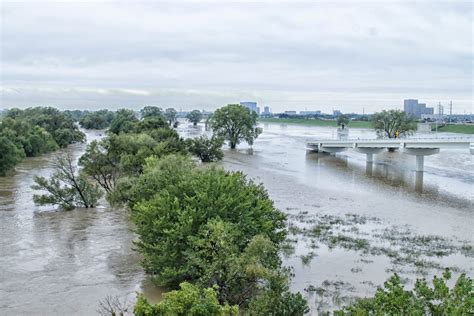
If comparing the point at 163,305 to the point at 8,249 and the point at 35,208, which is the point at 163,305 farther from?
the point at 35,208

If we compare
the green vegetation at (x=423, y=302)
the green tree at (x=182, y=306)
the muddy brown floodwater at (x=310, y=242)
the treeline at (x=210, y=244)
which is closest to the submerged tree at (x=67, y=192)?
the muddy brown floodwater at (x=310, y=242)

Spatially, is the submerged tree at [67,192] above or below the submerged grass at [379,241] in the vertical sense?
above

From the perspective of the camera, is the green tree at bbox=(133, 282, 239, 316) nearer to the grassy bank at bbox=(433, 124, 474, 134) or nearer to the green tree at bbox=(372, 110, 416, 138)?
the green tree at bbox=(372, 110, 416, 138)

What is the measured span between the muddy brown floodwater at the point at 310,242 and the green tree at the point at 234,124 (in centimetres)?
3388

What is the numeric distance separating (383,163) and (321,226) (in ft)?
133

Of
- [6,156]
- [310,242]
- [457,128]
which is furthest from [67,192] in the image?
[457,128]

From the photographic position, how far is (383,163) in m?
Answer: 70.7

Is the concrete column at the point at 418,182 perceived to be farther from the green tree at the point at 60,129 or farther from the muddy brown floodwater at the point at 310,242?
the green tree at the point at 60,129

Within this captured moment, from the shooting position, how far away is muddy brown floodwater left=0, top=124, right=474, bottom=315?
71.5 ft

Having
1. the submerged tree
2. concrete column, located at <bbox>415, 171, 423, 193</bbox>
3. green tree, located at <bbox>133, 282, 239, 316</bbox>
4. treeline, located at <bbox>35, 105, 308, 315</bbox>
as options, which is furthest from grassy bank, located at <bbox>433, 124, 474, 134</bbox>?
green tree, located at <bbox>133, 282, 239, 316</bbox>

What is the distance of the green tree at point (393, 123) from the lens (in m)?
92.8

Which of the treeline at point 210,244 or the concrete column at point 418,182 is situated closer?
the treeline at point 210,244

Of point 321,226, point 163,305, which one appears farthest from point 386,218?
point 163,305

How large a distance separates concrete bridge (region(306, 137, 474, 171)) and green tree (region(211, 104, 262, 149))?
45.4ft
